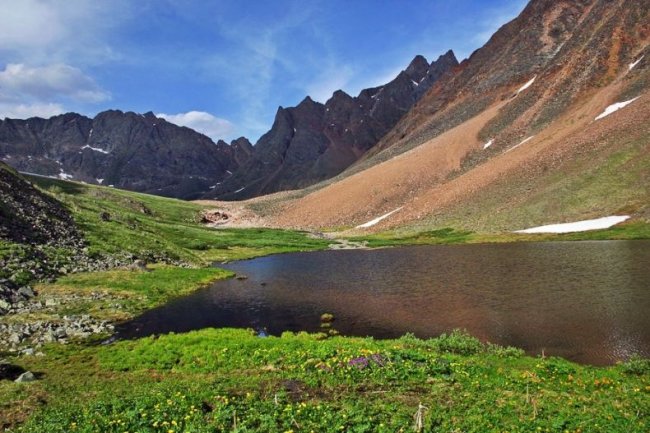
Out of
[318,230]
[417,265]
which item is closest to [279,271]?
[417,265]

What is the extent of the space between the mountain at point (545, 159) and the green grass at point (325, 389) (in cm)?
8429

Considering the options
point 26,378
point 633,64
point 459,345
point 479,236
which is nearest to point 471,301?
point 459,345

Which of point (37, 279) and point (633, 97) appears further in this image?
point (633, 97)

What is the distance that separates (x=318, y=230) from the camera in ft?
552

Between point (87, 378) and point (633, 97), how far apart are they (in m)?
150

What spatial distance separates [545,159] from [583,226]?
35360 millimetres

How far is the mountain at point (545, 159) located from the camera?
105 m

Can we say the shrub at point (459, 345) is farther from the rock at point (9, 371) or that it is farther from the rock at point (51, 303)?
the rock at point (51, 303)

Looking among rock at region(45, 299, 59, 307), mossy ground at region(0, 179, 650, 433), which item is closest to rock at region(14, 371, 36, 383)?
mossy ground at region(0, 179, 650, 433)

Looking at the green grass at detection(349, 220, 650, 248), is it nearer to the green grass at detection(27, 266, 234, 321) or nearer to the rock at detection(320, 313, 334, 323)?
the green grass at detection(27, 266, 234, 321)

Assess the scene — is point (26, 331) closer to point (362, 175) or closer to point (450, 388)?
point (450, 388)

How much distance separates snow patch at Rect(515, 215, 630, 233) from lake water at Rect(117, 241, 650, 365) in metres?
16.7

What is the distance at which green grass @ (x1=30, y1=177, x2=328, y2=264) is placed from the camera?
7725cm

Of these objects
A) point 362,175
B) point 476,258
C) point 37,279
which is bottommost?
point 476,258
